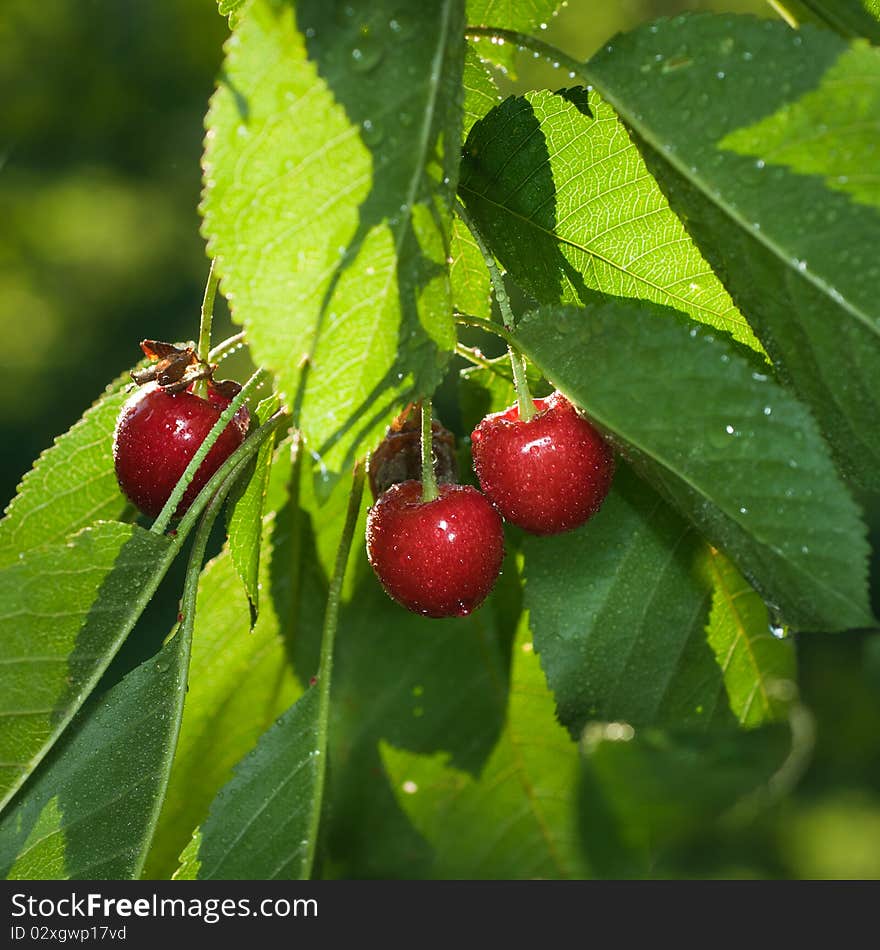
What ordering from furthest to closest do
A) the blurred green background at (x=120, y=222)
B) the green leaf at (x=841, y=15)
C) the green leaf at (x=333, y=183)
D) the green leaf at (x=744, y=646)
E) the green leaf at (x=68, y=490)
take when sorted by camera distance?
the blurred green background at (x=120, y=222) → the green leaf at (x=68, y=490) → the green leaf at (x=744, y=646) → the green leaf at (x=841, y=15) → the green leaf at (x=333, y=183)

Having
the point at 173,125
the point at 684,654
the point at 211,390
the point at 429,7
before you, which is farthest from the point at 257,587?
the point at 173,125

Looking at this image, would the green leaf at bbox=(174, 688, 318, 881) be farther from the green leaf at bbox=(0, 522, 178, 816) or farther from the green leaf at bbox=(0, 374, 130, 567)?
the green leaf at bbox=(0, 374, 130, 567)

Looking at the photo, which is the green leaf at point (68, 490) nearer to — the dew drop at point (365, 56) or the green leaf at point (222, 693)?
the green leaf at point (222, 693)

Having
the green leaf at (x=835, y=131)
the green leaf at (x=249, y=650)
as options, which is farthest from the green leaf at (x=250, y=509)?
the green leaf at (x=835, y=131)

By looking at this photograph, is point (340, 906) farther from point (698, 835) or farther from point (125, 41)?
point (125, 41)

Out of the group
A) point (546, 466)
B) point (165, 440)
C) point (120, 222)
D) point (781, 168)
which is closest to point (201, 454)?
point (165, 440)

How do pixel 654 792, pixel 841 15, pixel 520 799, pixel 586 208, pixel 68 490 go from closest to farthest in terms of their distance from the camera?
pixel 654 792 < pixel 841 15 < pixel 586 208 < pixel 68 490 < pixel 520 799

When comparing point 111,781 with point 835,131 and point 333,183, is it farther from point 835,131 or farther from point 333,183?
point 835,131

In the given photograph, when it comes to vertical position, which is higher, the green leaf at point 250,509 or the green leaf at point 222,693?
the green leaf at point 250,509
